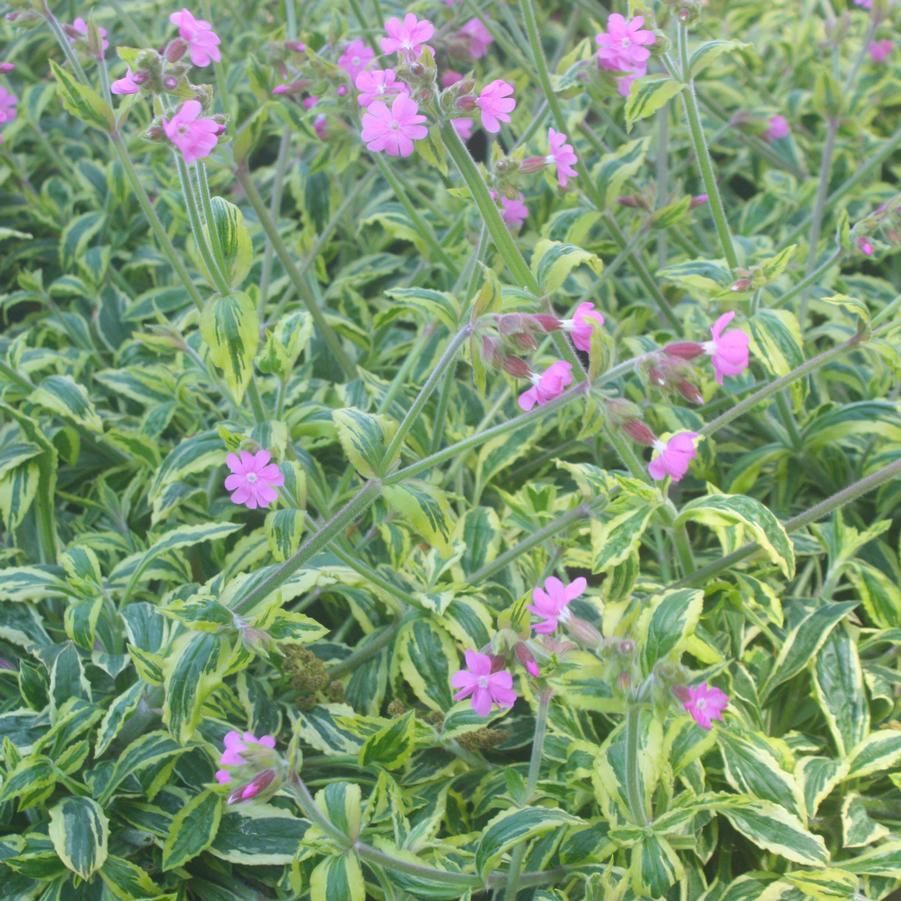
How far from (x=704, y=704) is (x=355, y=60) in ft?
4.20

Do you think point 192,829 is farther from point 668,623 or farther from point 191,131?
point 191,131

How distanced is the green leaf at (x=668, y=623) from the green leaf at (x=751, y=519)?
0.13 meters

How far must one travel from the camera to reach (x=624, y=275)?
2666 millimetres

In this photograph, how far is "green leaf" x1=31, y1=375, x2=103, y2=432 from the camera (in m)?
1.91

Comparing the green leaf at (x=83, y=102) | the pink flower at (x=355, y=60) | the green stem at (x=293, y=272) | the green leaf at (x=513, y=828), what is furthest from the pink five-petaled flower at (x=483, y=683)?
the pink flower at (x=355, y=60)

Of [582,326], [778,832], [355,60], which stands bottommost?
[778,832]

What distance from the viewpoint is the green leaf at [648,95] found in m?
1.67

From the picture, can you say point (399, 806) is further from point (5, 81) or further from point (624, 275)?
point (5, 81)

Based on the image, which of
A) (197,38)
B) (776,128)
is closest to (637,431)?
(197,38)

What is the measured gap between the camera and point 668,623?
1.42 meters

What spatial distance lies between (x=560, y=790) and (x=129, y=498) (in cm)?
100

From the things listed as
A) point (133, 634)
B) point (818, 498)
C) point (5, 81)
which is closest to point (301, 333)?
point (133, 634)

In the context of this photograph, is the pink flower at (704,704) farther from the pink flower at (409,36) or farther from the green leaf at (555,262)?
the pink flower at (409,36)

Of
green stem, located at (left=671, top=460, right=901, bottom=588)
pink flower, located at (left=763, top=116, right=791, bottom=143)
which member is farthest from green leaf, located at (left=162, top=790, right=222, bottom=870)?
pink flower, located at (left=763, top=116, right=791, bottom=143)
